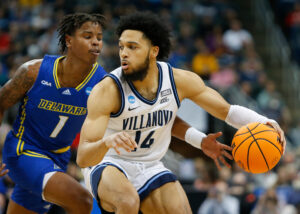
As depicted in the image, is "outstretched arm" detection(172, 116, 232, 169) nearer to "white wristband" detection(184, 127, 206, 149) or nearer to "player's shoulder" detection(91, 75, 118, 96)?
"white wristband" detection(184, 127, 206, 149)

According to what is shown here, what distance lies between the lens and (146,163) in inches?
211

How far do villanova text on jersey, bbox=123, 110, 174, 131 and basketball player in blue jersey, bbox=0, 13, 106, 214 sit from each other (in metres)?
0.84

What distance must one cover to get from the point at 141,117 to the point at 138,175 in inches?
24.2

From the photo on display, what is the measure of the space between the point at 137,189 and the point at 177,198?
43 centimetres

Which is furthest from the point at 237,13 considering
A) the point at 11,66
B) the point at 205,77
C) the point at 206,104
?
the point at 206,104

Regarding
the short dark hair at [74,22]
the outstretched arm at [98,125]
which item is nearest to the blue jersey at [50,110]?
the short dark hair at [74,22]

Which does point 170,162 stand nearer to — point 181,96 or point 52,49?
point 52,49

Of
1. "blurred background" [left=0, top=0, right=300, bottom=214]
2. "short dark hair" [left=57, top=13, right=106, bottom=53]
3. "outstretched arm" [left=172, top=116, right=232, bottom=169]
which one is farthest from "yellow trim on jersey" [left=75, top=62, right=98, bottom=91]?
"blurred background" [left=0, top=0, right=300, bottom=214]

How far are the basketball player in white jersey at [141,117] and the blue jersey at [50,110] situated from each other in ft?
2.06

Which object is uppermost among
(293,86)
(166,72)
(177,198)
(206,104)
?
(166,72)

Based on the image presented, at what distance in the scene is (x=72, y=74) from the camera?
5.76 meters

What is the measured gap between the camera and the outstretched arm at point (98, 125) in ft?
15.0

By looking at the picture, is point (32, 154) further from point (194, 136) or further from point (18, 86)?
point (194, 136)

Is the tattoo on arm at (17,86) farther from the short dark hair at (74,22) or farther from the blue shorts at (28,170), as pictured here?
the short dark hair at (74,22)
